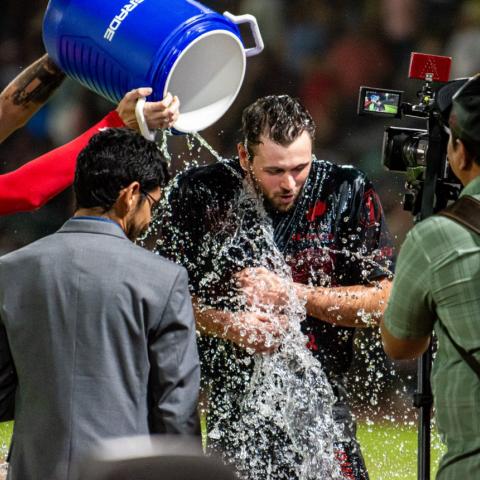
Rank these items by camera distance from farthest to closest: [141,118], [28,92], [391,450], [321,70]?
[321,70]
[391,450]
[28,92]
[141,118]

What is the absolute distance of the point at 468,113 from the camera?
191 cm

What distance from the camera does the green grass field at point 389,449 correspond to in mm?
5066

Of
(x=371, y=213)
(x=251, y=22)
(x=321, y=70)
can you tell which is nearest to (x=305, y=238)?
(x=371, y=213)

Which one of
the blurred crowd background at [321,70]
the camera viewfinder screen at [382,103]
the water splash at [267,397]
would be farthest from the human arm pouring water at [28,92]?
the blurred crowd background at [321,70]

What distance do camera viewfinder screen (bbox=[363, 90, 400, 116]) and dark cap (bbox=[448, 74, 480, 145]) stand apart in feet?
3.05

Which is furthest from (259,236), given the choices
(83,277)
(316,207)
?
(83,277)

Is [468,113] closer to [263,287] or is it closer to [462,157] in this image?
[462,157]

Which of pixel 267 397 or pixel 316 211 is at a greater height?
pixel 316 211

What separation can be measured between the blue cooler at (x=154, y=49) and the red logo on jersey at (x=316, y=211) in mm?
380

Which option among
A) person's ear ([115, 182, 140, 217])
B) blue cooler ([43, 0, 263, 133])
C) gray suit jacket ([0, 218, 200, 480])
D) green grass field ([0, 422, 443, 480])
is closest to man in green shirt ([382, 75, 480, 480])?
gray suit jacket ([0, 218, 200, 480])

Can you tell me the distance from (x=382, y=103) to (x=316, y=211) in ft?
1.15

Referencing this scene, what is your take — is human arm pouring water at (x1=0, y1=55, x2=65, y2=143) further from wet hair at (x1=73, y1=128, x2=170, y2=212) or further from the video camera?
the video camera

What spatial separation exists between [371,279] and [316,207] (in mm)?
254

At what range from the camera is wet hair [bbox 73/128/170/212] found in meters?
2.24
